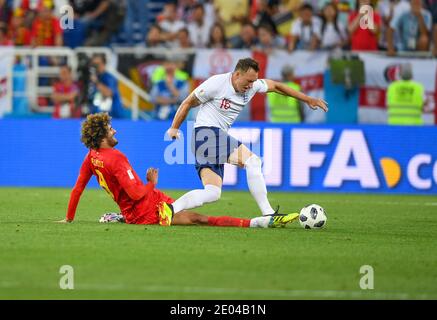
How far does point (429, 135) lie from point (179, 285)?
41.1ft

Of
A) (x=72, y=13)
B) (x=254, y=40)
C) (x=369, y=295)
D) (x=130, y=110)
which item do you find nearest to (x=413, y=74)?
(x=254, y=40)

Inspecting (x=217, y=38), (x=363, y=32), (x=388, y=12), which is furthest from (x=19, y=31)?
(x=388, y=12)

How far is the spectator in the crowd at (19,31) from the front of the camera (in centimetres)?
2400

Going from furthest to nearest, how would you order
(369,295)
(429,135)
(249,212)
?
1. (429,135)
2. (249,212)
3. (369,295)

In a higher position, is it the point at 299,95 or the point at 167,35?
the point at 167,35

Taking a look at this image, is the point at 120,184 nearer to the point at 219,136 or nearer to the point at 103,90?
the point at 219,136

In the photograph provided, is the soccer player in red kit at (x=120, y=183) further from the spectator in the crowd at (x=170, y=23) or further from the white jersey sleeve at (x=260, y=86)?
the spectator in the crowd at (x=170, y=23)

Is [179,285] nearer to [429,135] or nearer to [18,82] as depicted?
[429,135]

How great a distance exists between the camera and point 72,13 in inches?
938

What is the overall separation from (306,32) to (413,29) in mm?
2217

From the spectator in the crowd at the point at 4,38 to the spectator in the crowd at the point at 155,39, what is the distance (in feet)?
9.71

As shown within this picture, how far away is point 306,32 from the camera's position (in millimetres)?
23438

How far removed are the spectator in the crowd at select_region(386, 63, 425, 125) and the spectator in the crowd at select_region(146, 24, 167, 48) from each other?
5.04m

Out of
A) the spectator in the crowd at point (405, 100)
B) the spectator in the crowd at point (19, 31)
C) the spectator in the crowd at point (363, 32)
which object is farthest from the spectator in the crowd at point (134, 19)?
the spectator in the crowd at point (405, 100)
